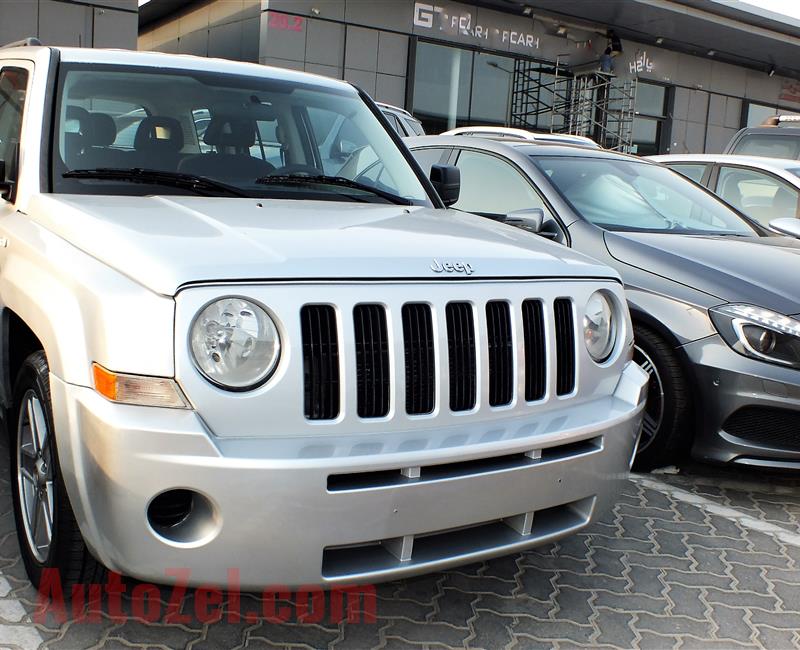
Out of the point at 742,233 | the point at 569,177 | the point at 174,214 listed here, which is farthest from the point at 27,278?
the point at 742,233

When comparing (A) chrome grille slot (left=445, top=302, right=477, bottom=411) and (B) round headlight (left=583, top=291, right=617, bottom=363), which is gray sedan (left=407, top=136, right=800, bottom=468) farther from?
(A) chrome grille slot (left=445, top=302, right=477, bottom=411)

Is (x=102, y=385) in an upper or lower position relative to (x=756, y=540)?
upper

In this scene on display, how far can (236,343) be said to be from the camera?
7.68 feet

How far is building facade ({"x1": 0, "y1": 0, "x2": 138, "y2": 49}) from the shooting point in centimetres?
1870

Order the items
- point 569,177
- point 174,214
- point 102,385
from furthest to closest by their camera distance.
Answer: point 569,177 → point 174,214 → point 102,385

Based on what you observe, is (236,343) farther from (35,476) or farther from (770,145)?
(770,145)

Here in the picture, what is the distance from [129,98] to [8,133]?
1.73ft

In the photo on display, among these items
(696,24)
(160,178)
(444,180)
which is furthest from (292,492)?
(696,24)

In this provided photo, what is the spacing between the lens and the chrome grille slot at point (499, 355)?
270cm

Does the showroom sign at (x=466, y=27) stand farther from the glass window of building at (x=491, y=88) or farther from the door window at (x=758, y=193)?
the door window at (x=758, y=193)

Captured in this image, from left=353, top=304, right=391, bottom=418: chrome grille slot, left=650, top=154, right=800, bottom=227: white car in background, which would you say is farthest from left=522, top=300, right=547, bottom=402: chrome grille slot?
left=650, top=154, right=800, bottom=227: white car in background

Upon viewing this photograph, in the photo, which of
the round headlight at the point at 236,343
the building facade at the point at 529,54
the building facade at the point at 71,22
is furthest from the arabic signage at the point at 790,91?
the round headlight at the point at 236,343

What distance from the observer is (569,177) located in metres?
5.36

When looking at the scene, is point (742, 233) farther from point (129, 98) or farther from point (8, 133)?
point (8, 133)
